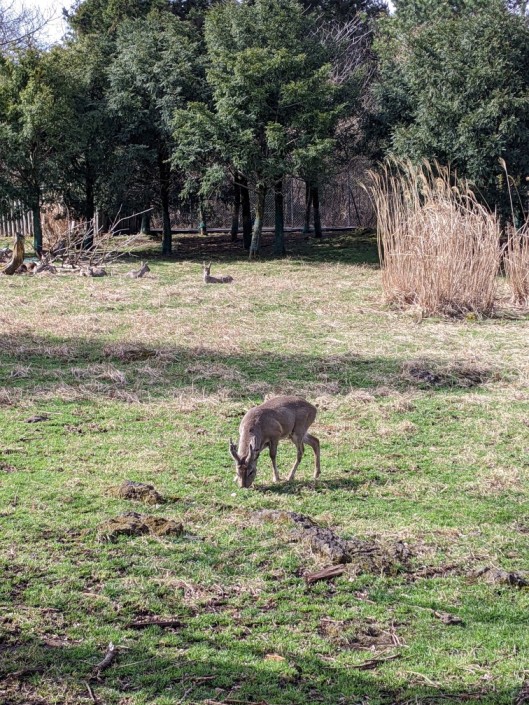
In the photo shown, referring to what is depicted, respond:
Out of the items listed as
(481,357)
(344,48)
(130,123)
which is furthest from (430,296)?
(344,48)

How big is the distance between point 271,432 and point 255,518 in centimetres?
75

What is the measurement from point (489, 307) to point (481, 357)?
131 inches

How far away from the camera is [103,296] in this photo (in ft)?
47.6

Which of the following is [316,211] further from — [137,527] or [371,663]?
[371,663]

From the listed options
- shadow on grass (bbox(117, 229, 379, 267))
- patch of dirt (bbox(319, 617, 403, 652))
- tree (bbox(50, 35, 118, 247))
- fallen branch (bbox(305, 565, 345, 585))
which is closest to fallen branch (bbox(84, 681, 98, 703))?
patch of dirt (bbox(319, 617, 403, 652))

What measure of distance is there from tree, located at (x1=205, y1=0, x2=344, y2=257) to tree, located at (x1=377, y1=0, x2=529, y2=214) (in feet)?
7.13

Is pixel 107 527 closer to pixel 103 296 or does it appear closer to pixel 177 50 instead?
pixel 103 296

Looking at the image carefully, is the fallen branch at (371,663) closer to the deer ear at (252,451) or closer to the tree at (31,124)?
the deer ear at (252,451)

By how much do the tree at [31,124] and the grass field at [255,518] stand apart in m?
11.4

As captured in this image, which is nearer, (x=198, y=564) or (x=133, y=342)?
(x=198, y=564)

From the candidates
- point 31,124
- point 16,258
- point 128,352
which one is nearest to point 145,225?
point 31,124

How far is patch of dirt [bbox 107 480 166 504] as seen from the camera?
5566mm

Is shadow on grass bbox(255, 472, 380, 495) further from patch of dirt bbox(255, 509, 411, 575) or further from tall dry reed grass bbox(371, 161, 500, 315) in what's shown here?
tall dry reed grass bbox(371, 161, 500, 315)

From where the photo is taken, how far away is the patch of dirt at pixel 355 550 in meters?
4.65
